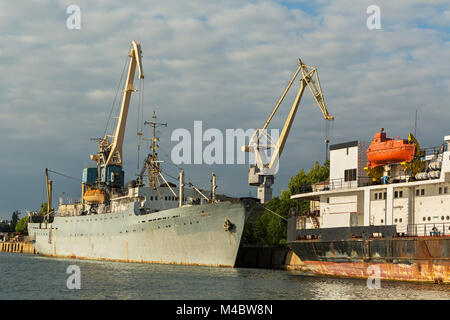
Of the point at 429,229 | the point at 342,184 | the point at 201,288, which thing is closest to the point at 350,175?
the point at 342,184

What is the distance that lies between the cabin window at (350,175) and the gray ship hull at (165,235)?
1426 cm

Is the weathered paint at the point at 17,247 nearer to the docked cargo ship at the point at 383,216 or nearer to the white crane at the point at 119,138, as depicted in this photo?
the white crane at the point at 119,138

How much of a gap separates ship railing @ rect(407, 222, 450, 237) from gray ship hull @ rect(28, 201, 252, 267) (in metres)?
20.9

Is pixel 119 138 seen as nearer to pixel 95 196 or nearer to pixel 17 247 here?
pixel 95 196

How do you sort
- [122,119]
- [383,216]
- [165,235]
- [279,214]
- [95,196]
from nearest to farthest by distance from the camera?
[383,216] → [165,235] → [279,214] → [95,196] → [122,119]

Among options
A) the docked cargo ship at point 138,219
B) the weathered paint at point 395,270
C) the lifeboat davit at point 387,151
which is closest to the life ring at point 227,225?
the docked cargo ship at point 138,219

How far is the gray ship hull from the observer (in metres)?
59.0

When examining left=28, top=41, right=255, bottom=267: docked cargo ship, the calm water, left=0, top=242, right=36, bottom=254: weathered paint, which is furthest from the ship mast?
left=0, top=242, right=36, bottom=254: weathered paint

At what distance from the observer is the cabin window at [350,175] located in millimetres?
45844

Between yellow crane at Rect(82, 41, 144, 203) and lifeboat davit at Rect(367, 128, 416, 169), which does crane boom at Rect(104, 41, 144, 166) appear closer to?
yellow crane at Rect(82, 41, 144, 203)

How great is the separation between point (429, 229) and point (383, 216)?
→ 4.00m

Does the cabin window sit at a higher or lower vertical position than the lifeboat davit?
lower

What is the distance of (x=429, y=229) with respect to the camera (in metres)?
39.3


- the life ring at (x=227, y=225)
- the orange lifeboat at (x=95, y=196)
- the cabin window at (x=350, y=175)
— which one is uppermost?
the cabin window at (x=350, y=175)
